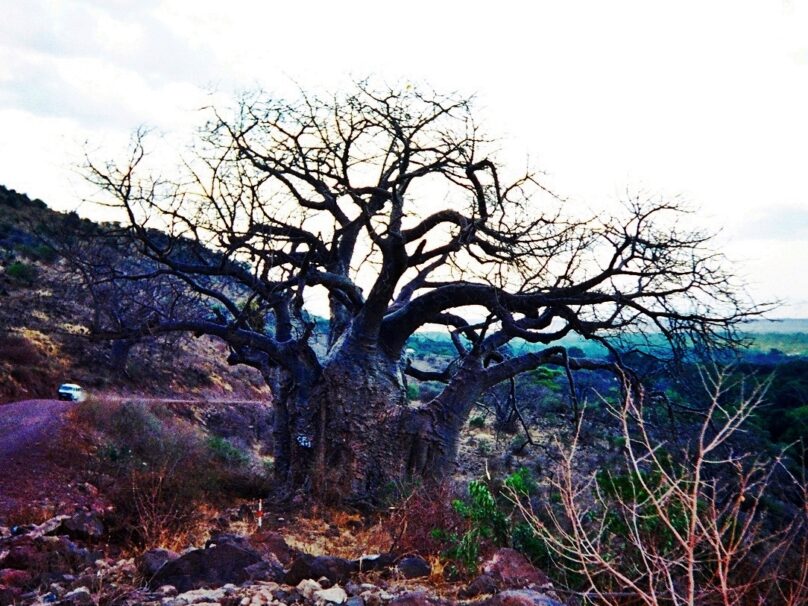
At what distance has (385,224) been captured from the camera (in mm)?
8430

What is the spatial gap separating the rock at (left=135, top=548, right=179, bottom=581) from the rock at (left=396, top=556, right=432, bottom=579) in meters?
1.62

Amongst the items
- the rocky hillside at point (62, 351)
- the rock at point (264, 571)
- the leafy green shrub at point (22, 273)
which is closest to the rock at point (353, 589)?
the rock at point (264, 571)

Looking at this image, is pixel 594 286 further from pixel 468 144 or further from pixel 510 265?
pixel 468 144

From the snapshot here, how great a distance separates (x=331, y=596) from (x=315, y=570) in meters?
0.43

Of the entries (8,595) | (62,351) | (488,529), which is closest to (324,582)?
(488,529)

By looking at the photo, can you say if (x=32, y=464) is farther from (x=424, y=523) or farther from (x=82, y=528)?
(x=424, y=523)

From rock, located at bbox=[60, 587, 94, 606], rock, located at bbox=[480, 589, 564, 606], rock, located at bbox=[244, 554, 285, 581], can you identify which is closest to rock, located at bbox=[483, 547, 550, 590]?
rock, located at bbox=[480, 589, 564, 606]

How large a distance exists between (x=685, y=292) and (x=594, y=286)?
1.10 metres

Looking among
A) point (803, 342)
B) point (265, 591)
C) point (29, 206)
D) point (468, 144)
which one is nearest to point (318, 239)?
point (468, 144)

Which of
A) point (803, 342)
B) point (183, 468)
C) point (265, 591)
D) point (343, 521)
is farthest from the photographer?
point (803, 342)

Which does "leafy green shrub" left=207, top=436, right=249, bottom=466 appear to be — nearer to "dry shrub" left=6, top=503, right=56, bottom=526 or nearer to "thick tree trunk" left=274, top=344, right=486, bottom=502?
"thick tree trunk" left=274, top=344, right=486, bottom=502

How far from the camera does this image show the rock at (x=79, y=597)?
396cm

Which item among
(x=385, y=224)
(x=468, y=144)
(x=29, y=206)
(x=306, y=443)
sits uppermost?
(x=29, y=206)

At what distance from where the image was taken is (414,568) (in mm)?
5098
